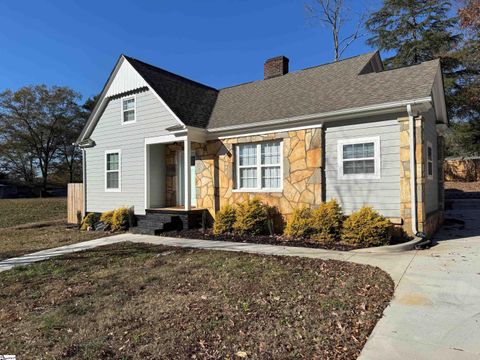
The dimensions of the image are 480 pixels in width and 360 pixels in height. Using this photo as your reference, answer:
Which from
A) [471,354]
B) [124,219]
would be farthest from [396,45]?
[471,354]

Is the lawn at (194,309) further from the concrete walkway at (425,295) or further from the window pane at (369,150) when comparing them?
the window pane at (369,150)

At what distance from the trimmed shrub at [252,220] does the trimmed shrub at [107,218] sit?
17.2ft

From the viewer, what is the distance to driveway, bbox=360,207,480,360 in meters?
3.01

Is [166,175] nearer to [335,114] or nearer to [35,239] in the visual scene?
[35,239]

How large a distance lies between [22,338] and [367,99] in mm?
8268

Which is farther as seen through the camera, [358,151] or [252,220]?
[252,220]

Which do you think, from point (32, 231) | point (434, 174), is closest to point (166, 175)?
point (32, 231)

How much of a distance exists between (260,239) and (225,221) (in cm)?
142

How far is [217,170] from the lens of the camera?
10.9 meters

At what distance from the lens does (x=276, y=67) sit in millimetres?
13391

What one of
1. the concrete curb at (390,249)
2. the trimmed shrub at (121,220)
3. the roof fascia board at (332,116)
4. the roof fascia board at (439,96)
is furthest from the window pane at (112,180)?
the roof fascia board at (439,96)

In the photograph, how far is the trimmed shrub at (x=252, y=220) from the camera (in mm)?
9227

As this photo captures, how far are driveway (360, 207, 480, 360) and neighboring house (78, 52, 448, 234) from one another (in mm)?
2220

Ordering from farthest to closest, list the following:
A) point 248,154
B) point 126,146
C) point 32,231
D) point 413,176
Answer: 1. point 126,146
2. point 32,231
3. point 248,154
4. point 413,176
